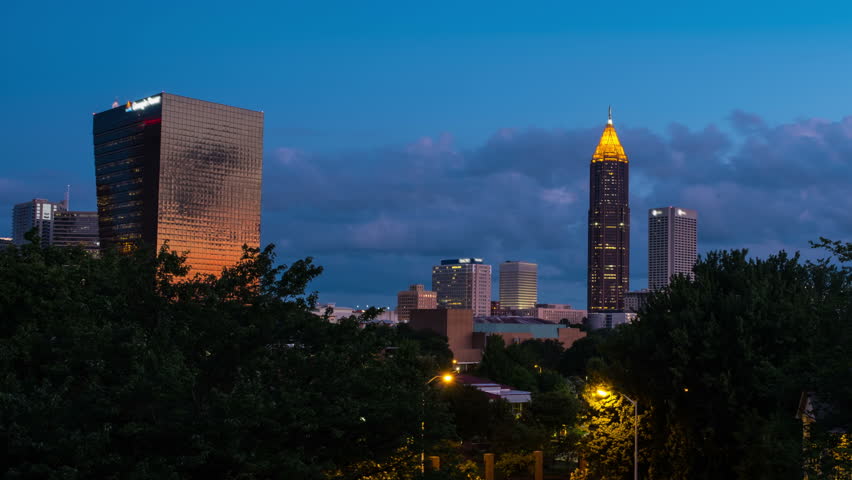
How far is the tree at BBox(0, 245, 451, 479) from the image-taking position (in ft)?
56.3

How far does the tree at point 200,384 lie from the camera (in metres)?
17.2

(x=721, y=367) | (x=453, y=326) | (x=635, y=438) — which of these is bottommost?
(x=453, y=326)

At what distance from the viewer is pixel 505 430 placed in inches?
2132

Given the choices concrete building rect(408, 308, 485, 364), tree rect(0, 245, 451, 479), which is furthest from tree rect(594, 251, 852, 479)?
concrete building rect(408, 308, 485, 364)

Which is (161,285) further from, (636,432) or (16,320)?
(636,432)

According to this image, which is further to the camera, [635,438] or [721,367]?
[635,438]

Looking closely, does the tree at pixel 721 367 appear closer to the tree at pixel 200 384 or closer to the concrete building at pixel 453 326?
the tree at pixel 200 384

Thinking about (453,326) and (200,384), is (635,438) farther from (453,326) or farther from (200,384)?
(453,326)

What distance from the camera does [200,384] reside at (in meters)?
21.5

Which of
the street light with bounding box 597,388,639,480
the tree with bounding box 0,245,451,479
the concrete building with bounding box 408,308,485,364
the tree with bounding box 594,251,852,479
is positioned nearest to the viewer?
the tree with bounding box 0,245,451,479

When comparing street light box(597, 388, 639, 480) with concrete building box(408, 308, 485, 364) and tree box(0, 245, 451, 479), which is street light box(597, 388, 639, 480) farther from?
concrete building box(408, 308, 485, 364)

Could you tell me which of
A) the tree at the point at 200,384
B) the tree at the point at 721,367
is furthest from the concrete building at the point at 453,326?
the tree at the point at 200,384

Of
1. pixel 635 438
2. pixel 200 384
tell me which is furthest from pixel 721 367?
pixel 200 384

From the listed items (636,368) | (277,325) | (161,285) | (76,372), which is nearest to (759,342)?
(636,368)
